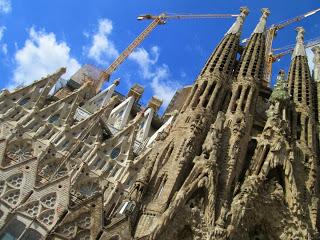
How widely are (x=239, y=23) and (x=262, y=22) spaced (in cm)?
285

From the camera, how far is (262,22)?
3459 cm

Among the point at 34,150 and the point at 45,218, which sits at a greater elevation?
the point at 34,150

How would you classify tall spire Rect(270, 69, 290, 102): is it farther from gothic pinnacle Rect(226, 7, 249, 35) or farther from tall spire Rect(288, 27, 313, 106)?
gothic pinnacle Rect(226, 7, 249, 35)

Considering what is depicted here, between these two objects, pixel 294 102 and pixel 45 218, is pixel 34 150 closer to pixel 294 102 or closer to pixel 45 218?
pixel 45 218

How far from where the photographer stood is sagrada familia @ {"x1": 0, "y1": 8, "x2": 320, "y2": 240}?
58.2 ft

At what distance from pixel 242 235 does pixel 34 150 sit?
12.0 metres

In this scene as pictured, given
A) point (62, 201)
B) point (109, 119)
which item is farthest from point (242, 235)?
point (109, 119)

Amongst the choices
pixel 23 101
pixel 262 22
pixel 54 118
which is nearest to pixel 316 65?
pixel 262 22

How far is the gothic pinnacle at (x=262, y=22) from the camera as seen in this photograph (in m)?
33.3

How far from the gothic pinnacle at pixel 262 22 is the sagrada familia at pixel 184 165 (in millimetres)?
2124

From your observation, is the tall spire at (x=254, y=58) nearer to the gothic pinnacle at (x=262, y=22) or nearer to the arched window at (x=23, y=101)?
the gothic pinnacle at (x=262, y=22)

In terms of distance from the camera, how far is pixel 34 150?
23000 millimetres

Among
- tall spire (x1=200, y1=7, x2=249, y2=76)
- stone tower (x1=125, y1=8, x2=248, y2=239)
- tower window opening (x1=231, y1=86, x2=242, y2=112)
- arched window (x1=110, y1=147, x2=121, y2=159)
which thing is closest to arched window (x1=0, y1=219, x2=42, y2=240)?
stone tower (x1=125, y1=8, x2=248, y2=239)

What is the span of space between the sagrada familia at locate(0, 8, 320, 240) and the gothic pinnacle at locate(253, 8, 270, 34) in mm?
2124
